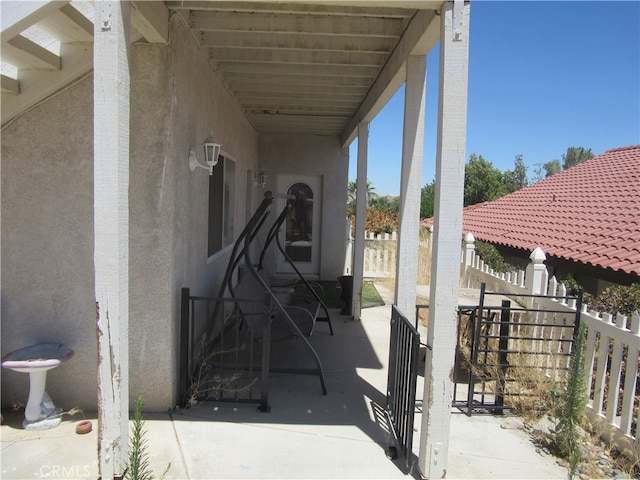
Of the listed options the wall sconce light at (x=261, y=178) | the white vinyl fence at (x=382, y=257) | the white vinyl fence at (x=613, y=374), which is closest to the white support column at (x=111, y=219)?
the white vinyl fence at (x=613, y=374)

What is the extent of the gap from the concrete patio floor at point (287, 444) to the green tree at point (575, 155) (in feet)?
195

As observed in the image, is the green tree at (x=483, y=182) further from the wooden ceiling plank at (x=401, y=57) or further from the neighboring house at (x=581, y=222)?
the wooden ceiling plank at (x=401, y=57)

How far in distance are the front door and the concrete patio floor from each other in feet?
19.6

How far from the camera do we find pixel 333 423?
3.48 metres

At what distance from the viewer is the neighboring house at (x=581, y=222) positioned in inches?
291

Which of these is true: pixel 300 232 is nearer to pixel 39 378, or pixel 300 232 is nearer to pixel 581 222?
pixel 581 222

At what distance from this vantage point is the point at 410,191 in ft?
12.7

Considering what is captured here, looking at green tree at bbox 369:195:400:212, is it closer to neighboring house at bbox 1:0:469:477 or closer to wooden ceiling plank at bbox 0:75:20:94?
neighboring house at bbox 1:0:469:477

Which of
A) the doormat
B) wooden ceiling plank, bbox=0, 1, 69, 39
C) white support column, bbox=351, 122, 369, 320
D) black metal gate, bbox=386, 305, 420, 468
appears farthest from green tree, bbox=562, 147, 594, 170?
wooden ceiling plank, bbox=0, 1, 69, 39

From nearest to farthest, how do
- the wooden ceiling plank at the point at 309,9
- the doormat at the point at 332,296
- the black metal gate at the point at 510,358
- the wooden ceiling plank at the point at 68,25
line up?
the wooden ceiling plank at the point at 68,25 → the wooden ceiling plank at the point at 309,9 → the black metal gate at the point at 510,358 → the doormat at the point at 332,296

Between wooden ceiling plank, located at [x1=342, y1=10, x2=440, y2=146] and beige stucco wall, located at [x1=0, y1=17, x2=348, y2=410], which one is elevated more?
wooden ceiling plank, located at [x1=342, y1=10, x2=440, y2=146]

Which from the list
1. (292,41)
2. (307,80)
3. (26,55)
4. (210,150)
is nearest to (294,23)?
(292,41)

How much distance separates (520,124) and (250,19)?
46.3 m

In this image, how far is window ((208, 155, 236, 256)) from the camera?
5227 mm
